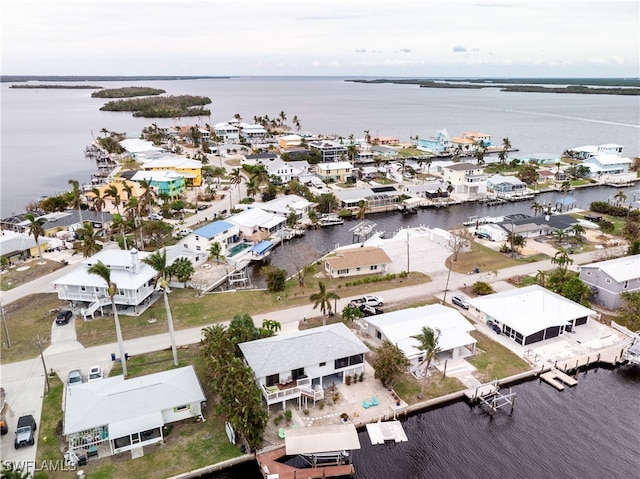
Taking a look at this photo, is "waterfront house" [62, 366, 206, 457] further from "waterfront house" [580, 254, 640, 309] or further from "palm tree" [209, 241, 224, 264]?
"waterfront house" [580, 254, 640, 309]

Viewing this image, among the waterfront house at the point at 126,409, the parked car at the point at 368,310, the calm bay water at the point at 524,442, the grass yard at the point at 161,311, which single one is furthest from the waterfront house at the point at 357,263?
the waterfront house at the point at 126,409

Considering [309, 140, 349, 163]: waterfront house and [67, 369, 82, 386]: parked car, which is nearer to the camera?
[67, 369, 82, 386]: parked car

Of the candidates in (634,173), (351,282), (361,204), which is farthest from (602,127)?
(351,282)

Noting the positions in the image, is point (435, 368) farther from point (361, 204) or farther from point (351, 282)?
point (361, 204)

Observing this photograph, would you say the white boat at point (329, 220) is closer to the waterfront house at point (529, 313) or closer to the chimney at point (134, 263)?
the waterfront house at point (529, 313)

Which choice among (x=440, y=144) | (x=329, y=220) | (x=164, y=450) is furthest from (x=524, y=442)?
(x=440, y=144)

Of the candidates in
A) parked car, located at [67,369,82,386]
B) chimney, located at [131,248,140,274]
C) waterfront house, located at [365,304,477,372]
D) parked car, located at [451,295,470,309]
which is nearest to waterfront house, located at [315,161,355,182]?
parked car, located at [451,295,470,309]

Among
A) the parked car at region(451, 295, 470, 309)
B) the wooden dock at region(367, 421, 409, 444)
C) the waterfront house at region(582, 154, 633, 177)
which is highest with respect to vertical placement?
the waterfront house at region(582, 154, 633, 177)
